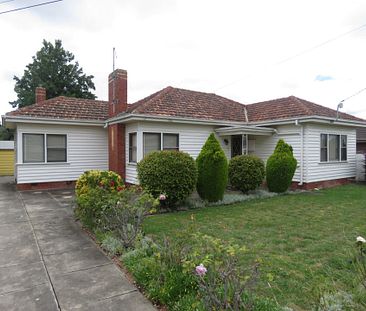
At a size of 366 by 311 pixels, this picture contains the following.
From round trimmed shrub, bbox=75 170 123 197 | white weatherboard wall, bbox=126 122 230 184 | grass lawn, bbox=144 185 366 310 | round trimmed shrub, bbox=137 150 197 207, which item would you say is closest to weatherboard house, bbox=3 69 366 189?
white weatherboard wall, bbox=126 122 230 184

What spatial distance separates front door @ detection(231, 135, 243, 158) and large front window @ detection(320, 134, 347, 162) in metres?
3.69

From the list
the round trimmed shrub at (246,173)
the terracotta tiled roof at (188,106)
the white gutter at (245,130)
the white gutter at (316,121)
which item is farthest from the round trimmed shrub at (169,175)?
the white gutter at (316,121)

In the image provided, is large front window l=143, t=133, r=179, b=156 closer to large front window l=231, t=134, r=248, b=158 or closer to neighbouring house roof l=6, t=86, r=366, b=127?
neighbouring house roof l=6, t=86, r=366, b=127

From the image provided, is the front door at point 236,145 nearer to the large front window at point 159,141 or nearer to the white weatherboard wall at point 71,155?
the large front window at point 159,141

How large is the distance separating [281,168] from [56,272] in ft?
29.9

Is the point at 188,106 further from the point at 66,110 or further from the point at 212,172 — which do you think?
the point at 66,110

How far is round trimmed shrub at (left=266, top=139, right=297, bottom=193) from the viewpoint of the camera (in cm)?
1103

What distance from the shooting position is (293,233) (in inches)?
233

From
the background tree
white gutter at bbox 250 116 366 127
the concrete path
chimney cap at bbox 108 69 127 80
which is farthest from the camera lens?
the background tree

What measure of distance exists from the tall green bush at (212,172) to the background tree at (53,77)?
30102 millimetres

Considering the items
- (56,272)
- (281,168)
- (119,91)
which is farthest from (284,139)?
(56,272)

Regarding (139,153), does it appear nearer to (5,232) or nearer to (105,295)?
(5,232)

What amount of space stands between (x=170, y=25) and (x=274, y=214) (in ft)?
28.6

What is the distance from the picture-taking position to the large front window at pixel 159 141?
11.6 metres
